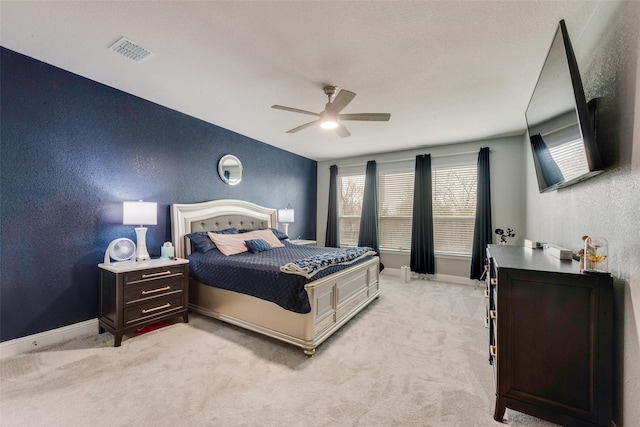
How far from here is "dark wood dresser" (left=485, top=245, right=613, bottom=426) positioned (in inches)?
52.7

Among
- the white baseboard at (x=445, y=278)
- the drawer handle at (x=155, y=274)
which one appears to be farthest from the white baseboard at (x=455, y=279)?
the drawer handle at (x=155, y=274)

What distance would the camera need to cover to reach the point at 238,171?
4418 millimetres

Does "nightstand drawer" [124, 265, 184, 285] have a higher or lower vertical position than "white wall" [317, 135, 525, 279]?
lower

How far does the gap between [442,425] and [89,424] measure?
2090 mm

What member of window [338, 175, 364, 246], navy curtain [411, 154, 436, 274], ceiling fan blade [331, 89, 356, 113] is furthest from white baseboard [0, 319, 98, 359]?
navy curtain [411, 154, 436, 274]

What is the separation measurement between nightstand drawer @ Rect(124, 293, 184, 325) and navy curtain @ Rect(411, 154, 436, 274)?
13.4 ft

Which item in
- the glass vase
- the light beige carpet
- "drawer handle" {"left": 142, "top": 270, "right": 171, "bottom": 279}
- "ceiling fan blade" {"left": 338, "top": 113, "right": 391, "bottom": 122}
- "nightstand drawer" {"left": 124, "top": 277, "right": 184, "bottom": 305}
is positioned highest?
"ceiling fan blade" {"left": 338, "top": 113, "right": 391, "bottom": 122}

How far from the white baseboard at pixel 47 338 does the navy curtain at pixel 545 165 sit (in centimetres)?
453

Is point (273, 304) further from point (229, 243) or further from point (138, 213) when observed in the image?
point (138, 213)

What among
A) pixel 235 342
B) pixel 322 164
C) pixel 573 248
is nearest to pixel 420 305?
pixel 573 248

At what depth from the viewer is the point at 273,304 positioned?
8.30 ft

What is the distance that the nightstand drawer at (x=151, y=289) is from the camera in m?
2.53

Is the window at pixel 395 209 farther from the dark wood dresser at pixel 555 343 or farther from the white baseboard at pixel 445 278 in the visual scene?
the dark wood dresser at pixel 555 343

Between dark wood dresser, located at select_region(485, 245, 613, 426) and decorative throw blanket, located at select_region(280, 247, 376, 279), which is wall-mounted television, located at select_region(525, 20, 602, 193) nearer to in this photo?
dark wood dresser, located at select_region(485, 245, 613, 426)
